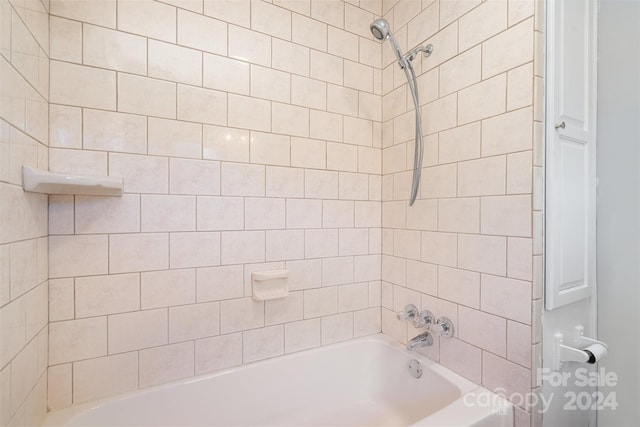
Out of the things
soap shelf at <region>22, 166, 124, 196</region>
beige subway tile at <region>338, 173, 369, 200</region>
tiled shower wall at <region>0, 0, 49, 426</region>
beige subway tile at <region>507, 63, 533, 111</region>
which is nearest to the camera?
tiled shower wall at <region>0, 0, 49, 426</region>

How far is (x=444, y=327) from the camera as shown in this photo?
1250mm

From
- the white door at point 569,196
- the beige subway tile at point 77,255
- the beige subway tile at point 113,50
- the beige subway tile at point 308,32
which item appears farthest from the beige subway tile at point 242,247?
the white door at point 569,196

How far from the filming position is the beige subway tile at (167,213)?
3.76 feet

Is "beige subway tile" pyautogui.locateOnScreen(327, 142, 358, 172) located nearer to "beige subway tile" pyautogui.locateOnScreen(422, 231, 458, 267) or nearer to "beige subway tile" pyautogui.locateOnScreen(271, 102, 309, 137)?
"beige subway tile" pyautogui.locateOnScreen(271, 102, 309, 137)

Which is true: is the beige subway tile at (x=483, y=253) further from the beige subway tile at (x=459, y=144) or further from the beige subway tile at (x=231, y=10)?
the beige subway tile at (x=231, y=10)

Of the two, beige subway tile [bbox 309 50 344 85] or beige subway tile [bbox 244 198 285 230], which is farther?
beige subway tile [bbox 309 50 344 85]

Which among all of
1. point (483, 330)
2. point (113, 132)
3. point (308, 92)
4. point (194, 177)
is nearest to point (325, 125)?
point (308, 92)

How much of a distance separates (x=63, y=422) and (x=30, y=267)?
1.83 ft

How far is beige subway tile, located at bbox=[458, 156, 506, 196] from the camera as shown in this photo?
1.06m

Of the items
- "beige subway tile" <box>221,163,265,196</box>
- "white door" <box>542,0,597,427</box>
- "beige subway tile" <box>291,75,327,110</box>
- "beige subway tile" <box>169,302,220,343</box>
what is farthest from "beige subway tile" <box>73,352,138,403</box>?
"white door" <box>542,0,597,427</box>

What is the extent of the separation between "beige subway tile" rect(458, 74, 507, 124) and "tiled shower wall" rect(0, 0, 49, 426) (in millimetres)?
1442

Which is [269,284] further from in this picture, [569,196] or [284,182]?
[569,196]

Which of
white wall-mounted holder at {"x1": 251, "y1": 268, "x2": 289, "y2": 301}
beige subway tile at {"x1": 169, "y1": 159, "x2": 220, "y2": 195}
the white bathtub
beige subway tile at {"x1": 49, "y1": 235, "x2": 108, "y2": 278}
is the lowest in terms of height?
the white bathtub

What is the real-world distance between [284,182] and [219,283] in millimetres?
544
